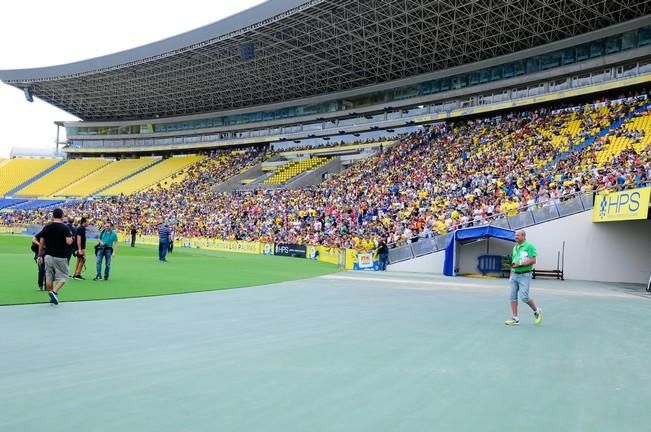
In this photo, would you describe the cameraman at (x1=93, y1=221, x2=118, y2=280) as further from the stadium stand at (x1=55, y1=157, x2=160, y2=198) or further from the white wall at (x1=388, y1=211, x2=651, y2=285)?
the stadium stand at (x1=55, y1=157, x2=160, y2=198)

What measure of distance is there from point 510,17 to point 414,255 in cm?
1975

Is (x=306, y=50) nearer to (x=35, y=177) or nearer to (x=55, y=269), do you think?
(x=55, y=269)

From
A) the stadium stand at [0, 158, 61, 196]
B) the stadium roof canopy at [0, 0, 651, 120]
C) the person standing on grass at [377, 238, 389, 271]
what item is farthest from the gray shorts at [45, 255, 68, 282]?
the stadium stand at [0, 158, 61, 196]

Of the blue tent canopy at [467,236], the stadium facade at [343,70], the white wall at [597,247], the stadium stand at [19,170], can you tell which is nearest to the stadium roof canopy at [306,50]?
the stadium facade at [343,70]

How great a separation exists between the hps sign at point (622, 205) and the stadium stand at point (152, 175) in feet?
164

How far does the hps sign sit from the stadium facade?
1598cm

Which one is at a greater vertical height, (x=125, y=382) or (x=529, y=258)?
(x=529, y=258)

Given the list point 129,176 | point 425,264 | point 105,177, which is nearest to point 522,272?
point 425,264

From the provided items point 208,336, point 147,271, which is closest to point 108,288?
point 147,271

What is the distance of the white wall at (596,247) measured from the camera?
2150cm

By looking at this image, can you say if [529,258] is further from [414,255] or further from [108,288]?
[414,255]

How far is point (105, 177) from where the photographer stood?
66938mm

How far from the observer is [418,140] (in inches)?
1779

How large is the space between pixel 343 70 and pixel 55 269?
42642 mm
